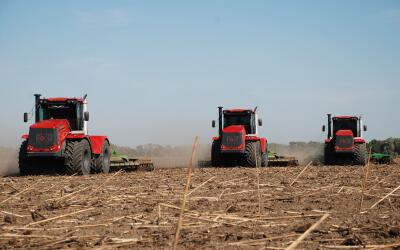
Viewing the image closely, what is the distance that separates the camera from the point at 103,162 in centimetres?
1919

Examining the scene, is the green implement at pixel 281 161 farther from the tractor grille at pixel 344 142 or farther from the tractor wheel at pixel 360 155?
the tractor wheel at pixel 360 155

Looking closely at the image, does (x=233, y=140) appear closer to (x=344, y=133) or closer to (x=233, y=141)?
(x=233, y=141)

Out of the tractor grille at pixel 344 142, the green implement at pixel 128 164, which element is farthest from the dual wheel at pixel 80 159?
the tractor grille at pixel 344 142

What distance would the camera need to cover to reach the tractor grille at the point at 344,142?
2477 centimetres

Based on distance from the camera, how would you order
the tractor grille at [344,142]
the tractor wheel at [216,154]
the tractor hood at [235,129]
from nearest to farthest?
the tractor hood at [235,129]
the tractor wheel at [216,154]
the tractor grille at [344,142]

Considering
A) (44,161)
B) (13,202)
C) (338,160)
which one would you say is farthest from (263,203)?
(338,160)

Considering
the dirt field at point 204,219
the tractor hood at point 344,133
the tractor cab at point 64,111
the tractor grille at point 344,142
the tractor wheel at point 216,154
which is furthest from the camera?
the tractor hood at point 344,133

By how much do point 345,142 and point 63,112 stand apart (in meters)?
13.7

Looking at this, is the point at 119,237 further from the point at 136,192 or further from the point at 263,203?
the point at 136,192

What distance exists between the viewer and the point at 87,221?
20.8 ft

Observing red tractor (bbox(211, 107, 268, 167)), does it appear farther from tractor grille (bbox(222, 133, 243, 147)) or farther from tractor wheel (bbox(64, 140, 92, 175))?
tractor wheel (bbox(64, 140, 92, 175))

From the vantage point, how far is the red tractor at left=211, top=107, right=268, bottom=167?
2211 cm

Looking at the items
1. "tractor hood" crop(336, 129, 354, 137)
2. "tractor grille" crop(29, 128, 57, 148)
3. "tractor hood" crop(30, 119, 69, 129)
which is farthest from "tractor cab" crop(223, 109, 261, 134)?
"tractor grille" crop(29, 128, 57, 148)

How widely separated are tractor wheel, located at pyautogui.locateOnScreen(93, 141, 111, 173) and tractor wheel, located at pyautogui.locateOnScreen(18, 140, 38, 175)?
222 centimetres
